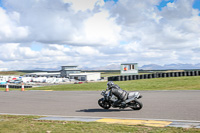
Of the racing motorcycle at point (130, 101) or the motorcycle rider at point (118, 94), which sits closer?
the racing motorcycle at point (130, 101)

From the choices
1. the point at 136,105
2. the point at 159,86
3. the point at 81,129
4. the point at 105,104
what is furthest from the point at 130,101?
the point at 159,86

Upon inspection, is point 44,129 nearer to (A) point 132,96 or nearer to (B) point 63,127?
(B) point 63,127

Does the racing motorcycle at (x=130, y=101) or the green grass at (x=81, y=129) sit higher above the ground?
the racing motorcycle at (x=130, y=101)

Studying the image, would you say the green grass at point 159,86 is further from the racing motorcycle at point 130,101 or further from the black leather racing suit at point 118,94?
the black leather racing suit at point 118,94

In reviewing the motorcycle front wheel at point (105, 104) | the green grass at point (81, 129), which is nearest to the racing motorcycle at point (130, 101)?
the motorcycle front wheel at point (105, 104)

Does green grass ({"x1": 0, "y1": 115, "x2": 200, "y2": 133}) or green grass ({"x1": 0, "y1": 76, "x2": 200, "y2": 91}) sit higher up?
green grass ({"x1": 0, "y1": 76, "x2": 200, "y2": 91})

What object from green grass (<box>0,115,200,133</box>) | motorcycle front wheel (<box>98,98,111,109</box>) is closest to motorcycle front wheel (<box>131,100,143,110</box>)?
motorcycle front wheel (<box>98,98,111,109</box>)

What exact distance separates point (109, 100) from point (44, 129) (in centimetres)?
511

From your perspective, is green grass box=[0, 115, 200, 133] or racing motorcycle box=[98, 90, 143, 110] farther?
racing motorcycle box=[98, 90, 143, 110]

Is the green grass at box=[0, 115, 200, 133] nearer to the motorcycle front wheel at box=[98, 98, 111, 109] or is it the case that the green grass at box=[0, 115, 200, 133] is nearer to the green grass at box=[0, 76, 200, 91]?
the motorcycle front wheel at box=[98, 98, 111, 109]

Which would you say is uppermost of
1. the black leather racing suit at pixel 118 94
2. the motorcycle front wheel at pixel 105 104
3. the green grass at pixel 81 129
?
the black leather racing suit at pixel 118 94

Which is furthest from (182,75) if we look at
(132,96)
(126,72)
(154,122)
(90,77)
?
(90,77)

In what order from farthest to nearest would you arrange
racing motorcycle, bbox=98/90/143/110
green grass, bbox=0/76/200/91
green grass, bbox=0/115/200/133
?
green grass, bbox=0/76/200/91, racing motorcycle, bbox=98/90/143/110, green grass, bbox=0/115/200/133

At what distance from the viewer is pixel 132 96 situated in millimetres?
12141
